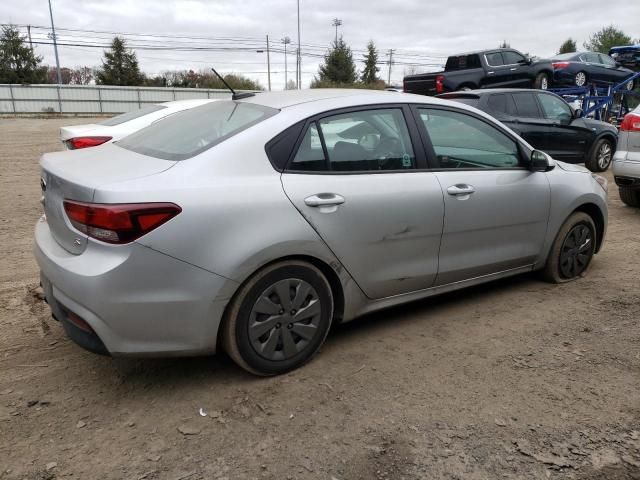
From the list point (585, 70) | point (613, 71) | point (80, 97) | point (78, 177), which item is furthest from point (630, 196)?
point (80, 97)

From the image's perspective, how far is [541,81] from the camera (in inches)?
615

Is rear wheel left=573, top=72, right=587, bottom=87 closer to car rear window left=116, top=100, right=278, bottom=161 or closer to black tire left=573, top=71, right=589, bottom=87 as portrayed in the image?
black tire left=573, top=71, right=589, bottom=87

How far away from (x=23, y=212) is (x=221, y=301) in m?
5.52

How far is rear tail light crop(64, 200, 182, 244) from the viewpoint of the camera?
101 inches

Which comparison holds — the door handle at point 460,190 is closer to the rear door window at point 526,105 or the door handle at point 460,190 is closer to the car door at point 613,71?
the rear door window at point 526,105

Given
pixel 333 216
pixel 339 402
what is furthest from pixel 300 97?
pixel 339 402

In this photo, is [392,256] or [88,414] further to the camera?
[392,256]

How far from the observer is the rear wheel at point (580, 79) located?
16.3 meters

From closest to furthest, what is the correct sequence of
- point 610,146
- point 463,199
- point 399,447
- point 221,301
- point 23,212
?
point 399,447, point 221,301, point 463,199, point 23,212, point 610,146

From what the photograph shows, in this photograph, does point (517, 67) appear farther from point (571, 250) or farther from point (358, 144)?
point (358, 144)

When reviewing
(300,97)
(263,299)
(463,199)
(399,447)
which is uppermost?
(300,97)

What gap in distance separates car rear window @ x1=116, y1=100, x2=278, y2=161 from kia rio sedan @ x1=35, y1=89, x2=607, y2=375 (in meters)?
0.02

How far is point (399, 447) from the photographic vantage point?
2.55 meters

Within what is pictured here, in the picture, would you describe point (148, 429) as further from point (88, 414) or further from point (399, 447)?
point (399, 447)
